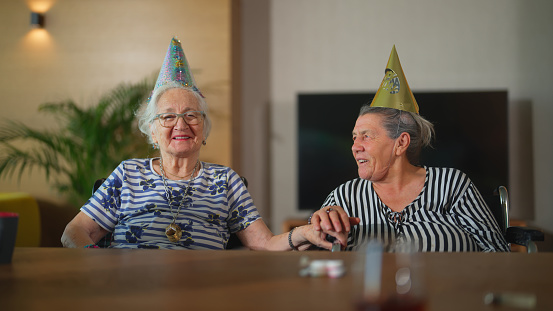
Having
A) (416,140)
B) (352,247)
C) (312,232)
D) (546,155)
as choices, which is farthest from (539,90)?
(312,232)

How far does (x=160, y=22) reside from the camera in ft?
13.5

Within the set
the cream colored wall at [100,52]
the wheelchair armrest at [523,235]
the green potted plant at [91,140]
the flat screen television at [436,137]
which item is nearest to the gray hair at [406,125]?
the wheelchair armrest at [523,235]

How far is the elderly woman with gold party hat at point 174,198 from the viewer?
6.01 feet

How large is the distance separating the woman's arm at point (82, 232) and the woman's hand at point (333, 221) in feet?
2.55

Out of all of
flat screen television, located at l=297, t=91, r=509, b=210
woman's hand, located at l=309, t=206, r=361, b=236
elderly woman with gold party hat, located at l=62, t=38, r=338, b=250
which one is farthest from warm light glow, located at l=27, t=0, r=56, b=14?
woman's hand, located at l=309, t=206, r=361, b=236

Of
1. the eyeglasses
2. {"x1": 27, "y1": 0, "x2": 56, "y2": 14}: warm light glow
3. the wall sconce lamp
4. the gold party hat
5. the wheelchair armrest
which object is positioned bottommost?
the wheelchair armrest

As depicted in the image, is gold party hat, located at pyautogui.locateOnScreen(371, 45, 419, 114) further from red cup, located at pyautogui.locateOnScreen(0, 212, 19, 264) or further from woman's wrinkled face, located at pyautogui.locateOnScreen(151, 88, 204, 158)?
red cup, located at pyautogui.locateOnScreen(0, 212, 19, 264)

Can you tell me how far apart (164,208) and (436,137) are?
2712 mm

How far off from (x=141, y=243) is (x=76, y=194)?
7.49 feet

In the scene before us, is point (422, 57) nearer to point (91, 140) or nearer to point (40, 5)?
point (91, 140)

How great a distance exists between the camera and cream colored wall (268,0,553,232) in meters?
3.99

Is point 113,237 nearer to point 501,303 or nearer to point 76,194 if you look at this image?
point 501,303

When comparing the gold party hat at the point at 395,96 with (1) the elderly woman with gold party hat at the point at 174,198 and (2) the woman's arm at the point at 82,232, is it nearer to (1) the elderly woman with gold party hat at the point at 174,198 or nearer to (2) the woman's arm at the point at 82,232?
(1) the elderly woman with gold party hat at the point at 174,198

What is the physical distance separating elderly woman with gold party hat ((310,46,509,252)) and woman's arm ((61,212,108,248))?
0.82 m
